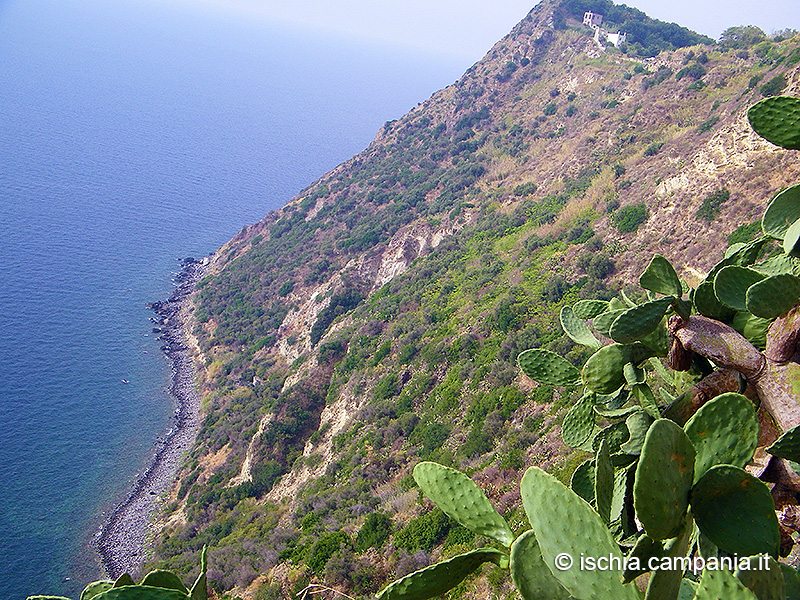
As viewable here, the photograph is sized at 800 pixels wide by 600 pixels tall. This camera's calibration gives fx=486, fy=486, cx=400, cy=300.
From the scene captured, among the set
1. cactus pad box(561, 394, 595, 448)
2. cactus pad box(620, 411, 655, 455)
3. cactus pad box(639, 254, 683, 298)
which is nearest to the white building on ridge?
cactus pad box(639, 254, 683, 298)

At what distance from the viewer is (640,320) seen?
3.03m

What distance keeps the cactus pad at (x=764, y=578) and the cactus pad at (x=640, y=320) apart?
1533 mm

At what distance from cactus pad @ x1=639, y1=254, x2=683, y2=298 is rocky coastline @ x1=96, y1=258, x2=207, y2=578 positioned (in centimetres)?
2488

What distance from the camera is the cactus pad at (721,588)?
1.34 metres

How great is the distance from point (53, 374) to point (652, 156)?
43082 millimetres

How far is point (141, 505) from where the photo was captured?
25.6 meters

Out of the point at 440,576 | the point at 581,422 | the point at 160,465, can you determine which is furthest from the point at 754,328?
the point at 160,465

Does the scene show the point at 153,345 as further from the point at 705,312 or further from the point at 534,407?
the point at 705,312

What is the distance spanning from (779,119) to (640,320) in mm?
1453

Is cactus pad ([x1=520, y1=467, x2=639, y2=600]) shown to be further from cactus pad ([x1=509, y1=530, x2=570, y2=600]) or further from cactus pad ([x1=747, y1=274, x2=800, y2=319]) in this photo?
cactus pad ([x1=747, y1=274, x2=800, y2=319])

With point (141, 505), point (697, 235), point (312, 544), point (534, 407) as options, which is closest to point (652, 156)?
point (697, 235)

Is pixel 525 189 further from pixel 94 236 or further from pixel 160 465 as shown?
pixel 94 236

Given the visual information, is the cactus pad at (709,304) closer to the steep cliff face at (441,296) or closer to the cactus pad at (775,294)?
the cactus pad at (775,294)

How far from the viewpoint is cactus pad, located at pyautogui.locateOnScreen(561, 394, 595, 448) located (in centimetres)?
389
